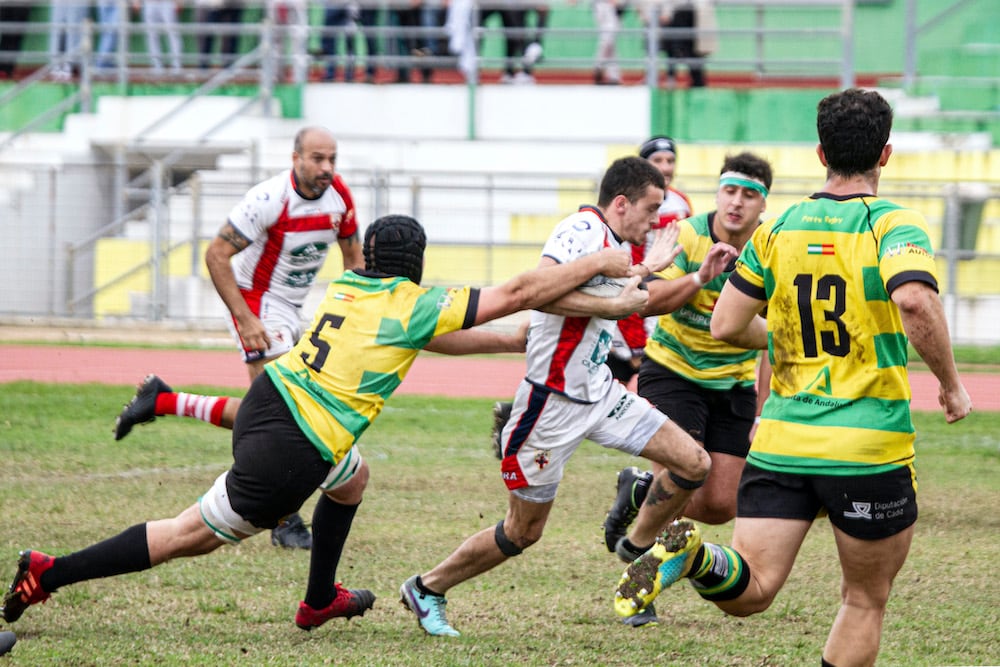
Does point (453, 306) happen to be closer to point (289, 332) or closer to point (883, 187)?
point (289, 332)

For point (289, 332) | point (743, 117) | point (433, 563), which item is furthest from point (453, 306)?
point (743, 117)

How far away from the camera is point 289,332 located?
8.80 m

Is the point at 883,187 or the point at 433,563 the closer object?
the point at 433,563

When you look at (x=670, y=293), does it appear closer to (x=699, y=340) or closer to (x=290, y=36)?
(x=699, y=340)

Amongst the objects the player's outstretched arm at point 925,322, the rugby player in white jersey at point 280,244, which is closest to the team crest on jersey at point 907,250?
the player's outstretched arm at point 925,322

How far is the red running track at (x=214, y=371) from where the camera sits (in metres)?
15.0

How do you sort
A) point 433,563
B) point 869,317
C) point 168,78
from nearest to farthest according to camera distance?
1. point 869,317
2. point 433,563
3. point 168,78

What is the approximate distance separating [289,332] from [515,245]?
1105 cm

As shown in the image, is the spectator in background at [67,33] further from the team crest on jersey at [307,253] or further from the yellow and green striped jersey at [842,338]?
the yellow and green striped jersey at [842,338]

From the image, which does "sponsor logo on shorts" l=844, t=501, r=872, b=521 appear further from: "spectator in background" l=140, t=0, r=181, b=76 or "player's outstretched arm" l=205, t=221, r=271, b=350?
"spectator in background" l=140, t=0, r=181, b=76

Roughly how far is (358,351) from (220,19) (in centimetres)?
2041

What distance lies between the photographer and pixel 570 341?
6.08 meters

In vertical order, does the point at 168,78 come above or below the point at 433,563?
above

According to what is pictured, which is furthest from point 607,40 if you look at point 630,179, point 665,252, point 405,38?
point 665,252
